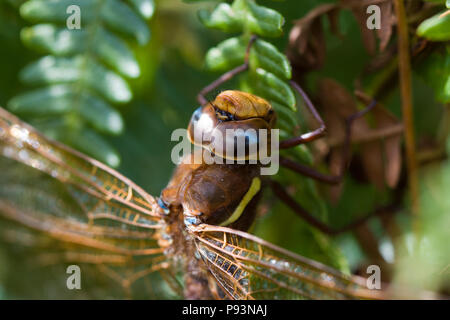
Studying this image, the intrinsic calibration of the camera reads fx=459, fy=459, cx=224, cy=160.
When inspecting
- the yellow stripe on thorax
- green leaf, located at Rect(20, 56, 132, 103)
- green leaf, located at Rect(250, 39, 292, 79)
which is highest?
green leaf, located at Rect(20, 56, 132, 103)

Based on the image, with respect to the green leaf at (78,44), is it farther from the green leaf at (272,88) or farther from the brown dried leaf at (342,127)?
the brown dried leaf at (342,127)

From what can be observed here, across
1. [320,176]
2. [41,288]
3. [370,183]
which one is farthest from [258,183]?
[41,288]

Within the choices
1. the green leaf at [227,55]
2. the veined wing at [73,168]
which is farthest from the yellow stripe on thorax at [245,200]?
the green leaf at [227,55]

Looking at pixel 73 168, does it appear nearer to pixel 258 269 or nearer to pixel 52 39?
pixel 52 39

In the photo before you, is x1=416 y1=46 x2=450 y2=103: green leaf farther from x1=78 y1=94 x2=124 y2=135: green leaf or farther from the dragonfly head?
x1=78 y1=94 x2=124 y2=135: green leaf

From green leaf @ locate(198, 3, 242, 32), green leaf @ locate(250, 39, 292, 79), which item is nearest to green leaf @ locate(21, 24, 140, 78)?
green leaf @ locate(198, 3, 242, 32)
